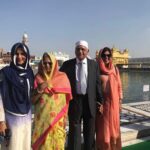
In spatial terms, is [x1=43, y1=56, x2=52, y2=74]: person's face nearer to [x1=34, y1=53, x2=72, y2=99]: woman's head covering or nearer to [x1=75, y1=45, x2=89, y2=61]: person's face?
[x1=34, y1=53, x2=72, y2=99]: woman's head covering

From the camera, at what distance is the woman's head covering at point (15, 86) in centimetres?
275

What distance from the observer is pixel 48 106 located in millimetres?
3049

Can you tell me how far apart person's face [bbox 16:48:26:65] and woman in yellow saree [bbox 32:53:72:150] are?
0.83ft

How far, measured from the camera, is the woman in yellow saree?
3.03m

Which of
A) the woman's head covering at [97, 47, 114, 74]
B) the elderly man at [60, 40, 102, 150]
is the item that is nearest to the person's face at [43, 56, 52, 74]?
the elderly man at [60, 40, 102, 150]

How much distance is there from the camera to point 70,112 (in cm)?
356

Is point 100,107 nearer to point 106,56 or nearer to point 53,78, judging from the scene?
point 106,56

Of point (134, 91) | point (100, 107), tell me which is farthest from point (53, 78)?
point (134, 91)

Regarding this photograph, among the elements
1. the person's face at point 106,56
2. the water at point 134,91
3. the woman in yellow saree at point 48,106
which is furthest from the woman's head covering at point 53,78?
the water at point 134,91

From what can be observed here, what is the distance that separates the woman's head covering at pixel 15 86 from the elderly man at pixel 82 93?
2.53 feet

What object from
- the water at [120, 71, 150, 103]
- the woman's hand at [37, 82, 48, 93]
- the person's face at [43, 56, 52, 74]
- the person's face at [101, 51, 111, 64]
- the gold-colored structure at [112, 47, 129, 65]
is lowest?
the water at [120, 71, 150, 103]

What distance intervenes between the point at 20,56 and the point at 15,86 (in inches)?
10.5

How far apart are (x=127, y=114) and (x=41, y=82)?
12.4 feet

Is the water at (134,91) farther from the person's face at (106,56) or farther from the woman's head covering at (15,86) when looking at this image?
the woman's head covering at (15,86)
